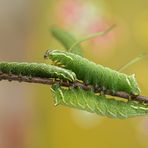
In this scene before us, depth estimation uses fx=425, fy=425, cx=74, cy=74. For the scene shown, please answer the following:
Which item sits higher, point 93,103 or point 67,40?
point 67,40

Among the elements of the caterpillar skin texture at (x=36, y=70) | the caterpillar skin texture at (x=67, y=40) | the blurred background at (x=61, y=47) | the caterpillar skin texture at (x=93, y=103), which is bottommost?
the caterpillar skin texture at (x=93, y=103)

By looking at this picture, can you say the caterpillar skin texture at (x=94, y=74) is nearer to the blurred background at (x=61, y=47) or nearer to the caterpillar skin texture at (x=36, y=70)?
the caterpillar skin texture at (x=36, y=70)

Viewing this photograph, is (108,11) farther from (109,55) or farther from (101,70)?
(101,70)

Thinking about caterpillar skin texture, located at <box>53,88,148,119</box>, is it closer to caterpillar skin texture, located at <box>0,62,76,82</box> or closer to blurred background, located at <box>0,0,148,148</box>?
caterpillar skin texture, located at <box>0,62,76,82</box>

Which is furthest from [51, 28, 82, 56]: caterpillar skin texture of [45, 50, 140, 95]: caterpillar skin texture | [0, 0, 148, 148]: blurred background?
[0, 0, 148, 148]: blurred background

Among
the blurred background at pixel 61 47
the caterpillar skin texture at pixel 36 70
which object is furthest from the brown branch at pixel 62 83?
the blurred background at pixel 61 47

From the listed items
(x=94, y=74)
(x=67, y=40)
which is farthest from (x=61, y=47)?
(x=94, y=74)

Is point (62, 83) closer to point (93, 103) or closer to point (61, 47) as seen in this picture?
point (93, 103)
